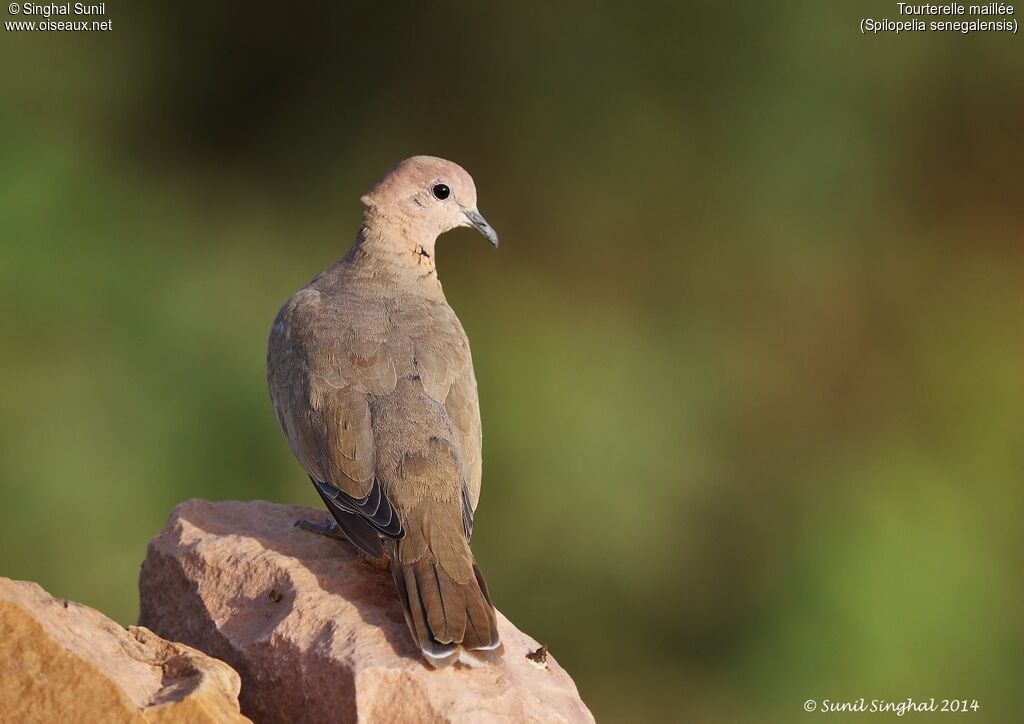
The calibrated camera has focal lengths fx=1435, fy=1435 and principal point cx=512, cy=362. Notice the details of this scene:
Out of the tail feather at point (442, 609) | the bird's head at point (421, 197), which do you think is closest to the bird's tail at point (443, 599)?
the tail feather at point (442, 609)

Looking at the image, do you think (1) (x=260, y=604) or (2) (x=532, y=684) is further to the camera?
(1) (x=260, y=604)

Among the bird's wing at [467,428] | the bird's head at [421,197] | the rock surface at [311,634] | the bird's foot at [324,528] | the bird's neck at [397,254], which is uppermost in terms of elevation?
the bird's head at [421,197]

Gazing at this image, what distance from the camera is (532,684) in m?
4.39

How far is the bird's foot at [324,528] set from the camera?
5160 millimetres

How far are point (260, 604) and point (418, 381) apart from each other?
3.21 feet

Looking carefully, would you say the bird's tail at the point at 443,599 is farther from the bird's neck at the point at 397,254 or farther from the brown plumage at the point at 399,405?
the bird's neck at the point at 397,254

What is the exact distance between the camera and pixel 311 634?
4395 millimetres

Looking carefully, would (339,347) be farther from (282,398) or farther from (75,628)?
(75,628)

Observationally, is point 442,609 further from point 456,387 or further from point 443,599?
point 456,387

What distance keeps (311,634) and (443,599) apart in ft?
1.37

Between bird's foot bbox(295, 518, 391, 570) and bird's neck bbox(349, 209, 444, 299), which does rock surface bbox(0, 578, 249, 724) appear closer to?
bird's foot bbox(295, 518, 391, 570)

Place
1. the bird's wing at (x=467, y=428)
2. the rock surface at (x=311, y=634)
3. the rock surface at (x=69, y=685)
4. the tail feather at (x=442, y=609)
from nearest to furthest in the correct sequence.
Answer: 1. the rock surface at (x=69, y=685)
2. the rock surface at (x=311, y=634)
3. the tail feather at (x=442, y=609)
4. the bird's wing at (x=467, y=428)

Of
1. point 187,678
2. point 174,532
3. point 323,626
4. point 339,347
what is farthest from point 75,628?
point 339,347

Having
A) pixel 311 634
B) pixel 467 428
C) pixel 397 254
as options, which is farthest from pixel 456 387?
pixel 311 634
